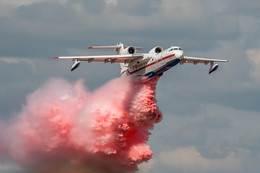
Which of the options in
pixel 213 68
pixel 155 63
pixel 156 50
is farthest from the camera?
pixel 213 68

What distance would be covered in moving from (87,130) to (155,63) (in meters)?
10.6

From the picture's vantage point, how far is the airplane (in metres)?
91.3

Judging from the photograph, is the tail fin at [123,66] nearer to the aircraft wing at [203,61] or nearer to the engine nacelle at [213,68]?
the aircraft wing at [203,61]

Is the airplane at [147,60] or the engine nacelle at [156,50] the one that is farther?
the engine nacelle at [156,50]

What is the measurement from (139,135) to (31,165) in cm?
1259

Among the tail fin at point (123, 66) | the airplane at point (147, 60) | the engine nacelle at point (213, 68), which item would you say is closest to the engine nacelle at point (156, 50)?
the airplane at point (147, 60)

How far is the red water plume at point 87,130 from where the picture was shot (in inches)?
3816

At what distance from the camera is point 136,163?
327ft

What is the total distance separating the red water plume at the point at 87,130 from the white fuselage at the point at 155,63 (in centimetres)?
120

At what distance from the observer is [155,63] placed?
93.2 meters

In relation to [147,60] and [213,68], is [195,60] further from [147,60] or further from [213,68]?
[147,60]

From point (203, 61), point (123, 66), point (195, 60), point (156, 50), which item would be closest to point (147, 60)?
point (156, 50)

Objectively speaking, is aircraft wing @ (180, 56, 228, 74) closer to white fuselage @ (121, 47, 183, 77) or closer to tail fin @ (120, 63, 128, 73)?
white fuselage @ (121, 47, 183, 77)

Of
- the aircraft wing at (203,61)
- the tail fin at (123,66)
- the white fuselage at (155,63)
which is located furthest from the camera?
the aircraft wing at (203,61)
